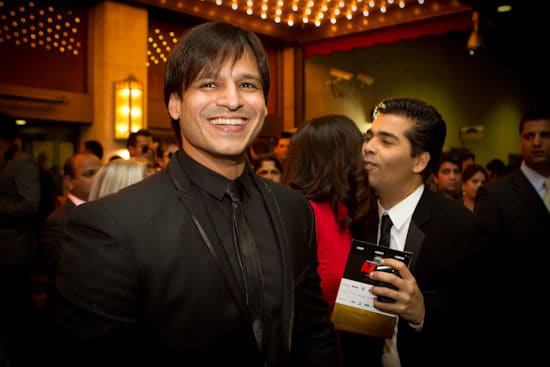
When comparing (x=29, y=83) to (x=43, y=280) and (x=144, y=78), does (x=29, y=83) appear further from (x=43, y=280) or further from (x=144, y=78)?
(x=43, y=280)

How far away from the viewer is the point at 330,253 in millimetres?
1943

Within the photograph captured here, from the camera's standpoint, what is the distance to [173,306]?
1.14m

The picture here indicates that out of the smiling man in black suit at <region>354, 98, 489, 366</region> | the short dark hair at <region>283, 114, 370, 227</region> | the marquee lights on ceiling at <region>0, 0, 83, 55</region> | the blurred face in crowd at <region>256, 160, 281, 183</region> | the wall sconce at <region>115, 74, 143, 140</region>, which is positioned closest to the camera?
the smiling man in black suit at <region>354, 98, 489, 366</region>

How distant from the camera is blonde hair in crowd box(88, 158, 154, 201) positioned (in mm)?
2484

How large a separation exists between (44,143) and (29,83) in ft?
2.75

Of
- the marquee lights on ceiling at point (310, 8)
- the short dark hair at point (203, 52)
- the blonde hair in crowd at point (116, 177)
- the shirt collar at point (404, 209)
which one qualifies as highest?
the marquee lights on ceiling at point (310, 8)

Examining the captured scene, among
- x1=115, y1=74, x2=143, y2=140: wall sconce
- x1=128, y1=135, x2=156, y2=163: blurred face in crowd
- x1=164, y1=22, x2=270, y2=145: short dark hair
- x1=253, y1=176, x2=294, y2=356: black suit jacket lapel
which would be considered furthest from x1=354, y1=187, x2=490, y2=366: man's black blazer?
x1=115, y1=74, x2=143, y2=140: wall sconce

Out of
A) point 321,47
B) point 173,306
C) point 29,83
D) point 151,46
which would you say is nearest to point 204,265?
point 173,306

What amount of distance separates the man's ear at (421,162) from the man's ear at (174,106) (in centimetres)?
109

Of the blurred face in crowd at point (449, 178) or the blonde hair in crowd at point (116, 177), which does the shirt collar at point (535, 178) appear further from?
the blonde hair in crowd at point (116, 177)

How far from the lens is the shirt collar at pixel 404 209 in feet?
6.34

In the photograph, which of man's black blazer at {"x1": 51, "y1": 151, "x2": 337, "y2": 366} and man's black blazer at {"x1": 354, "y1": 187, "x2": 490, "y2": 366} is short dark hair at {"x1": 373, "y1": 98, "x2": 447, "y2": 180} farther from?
man's black blazer at {"x1": 51, "y1": 151, "x2": 337, "y2": 366}

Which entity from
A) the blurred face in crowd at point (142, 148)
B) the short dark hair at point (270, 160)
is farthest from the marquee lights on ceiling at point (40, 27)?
the short dark hair at point (270, 160)

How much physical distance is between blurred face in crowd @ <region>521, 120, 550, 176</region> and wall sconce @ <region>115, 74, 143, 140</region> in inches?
199
